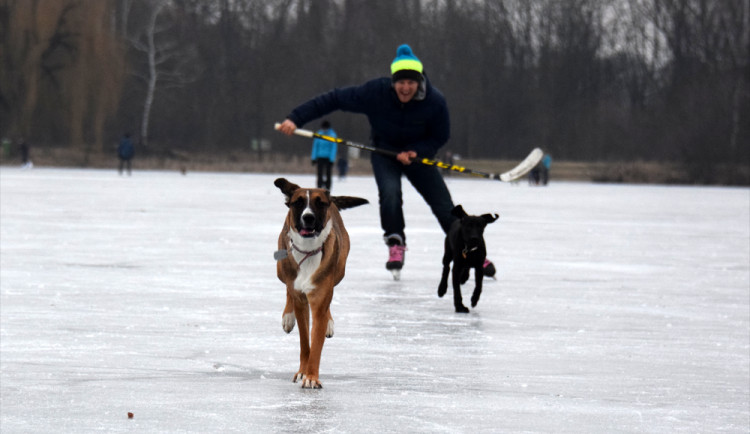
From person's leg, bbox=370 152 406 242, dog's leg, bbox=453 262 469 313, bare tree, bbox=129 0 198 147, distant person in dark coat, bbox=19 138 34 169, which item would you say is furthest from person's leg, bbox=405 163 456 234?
bare tree, bbox=129 0 198 147

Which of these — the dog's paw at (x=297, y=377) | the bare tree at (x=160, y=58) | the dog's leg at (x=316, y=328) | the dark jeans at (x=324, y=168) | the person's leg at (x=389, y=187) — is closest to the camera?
the dog's leg at (x=316, y=328)

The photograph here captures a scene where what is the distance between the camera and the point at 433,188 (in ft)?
31.8

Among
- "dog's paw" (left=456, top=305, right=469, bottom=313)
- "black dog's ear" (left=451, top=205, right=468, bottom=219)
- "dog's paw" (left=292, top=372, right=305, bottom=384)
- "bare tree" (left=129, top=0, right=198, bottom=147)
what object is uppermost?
"bare tree" (left=129, top=0, right=198, bottom=147)

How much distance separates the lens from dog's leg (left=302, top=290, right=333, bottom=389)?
494 cm

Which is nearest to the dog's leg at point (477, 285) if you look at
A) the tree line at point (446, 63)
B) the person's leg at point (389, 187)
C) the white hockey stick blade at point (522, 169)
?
the person's leg at point (389, 187)

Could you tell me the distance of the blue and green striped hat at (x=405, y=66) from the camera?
8336 mm

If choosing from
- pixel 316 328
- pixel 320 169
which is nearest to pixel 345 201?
pixel 316 328

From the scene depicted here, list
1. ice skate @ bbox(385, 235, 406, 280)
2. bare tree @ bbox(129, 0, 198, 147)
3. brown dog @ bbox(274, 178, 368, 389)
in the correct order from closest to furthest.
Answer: brown dog @ bbox(274, 178, 368, 389)
ice skate @ bbox(385, 235, 406, 280)
bare tree @ bbox(129, 0, 198, 147)

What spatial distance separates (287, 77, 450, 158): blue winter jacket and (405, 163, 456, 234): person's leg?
14.1 inches

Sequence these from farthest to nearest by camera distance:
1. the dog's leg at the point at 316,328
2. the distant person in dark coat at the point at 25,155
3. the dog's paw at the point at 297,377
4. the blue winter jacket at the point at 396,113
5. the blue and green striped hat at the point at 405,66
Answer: the distant person in dark coat at the point at 25,155 < the blue winter jacket at the point at 396,113 < the blue and green striped hat at the point at 405,66 < the dog's paw at the point at 297,377 < the dog's leg at the point at 316,328

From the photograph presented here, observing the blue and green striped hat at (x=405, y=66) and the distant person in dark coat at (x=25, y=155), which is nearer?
the blue and green striped hat at (x=405, y=66)

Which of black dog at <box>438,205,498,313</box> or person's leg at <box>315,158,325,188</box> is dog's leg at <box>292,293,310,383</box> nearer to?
black dog at <box>438,205,498,313</box>

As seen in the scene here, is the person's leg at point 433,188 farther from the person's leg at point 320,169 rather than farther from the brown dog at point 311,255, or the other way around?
the person's leg at point 320,169

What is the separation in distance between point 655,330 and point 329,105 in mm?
2576
